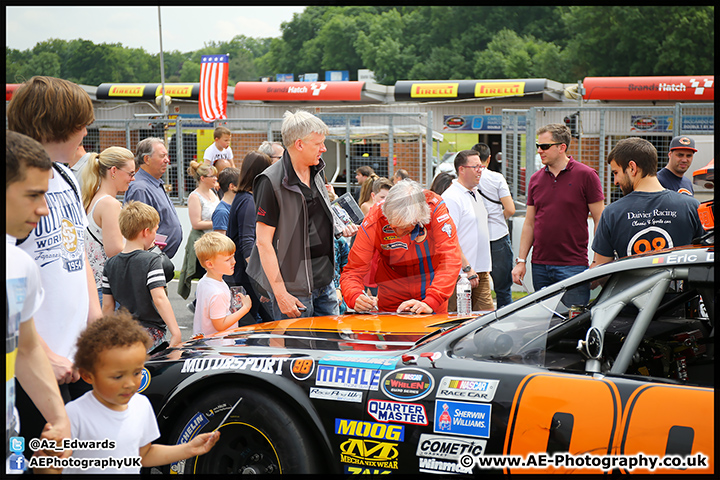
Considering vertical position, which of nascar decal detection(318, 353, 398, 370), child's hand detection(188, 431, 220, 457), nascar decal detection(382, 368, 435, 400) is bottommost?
child's hand detection(188, 431, 220, 457)

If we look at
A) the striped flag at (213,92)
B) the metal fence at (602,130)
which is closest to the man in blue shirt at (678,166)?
the metal fence at (602,130)

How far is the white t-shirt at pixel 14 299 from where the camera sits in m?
2.18

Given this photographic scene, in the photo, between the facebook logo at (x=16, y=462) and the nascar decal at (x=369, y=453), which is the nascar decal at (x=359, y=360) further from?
the facebook logo at (x=16, y=462)

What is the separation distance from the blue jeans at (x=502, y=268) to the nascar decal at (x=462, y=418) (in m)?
4.39

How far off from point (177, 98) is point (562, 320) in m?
19.5

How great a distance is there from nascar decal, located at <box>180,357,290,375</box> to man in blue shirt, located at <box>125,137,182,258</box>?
248 centimetres

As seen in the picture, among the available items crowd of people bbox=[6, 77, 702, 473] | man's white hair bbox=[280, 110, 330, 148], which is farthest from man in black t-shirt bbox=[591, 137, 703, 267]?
man's white hair bbox=[280, 110, 330, 148]

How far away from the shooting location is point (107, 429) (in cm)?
254

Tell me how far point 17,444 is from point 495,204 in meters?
5.83

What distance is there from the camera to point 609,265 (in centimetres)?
308

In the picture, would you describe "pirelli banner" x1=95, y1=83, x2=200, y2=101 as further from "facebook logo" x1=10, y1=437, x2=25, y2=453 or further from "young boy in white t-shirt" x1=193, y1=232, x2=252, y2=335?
"facebook logo" x1=10, y1=437, x2=25, y2=453

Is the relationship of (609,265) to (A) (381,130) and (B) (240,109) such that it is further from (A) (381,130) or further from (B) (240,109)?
(B) (240,109)

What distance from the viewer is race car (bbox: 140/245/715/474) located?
2.66 m

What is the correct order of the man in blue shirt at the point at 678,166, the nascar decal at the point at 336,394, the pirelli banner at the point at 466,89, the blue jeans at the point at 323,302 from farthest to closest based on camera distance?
1. the pirelli banner at the point at 466,89
2. the man in blue shirt at the point at 678,166
3. the blue jeans at the point at 323,302
4. the nascar decal at the point at 336,394
